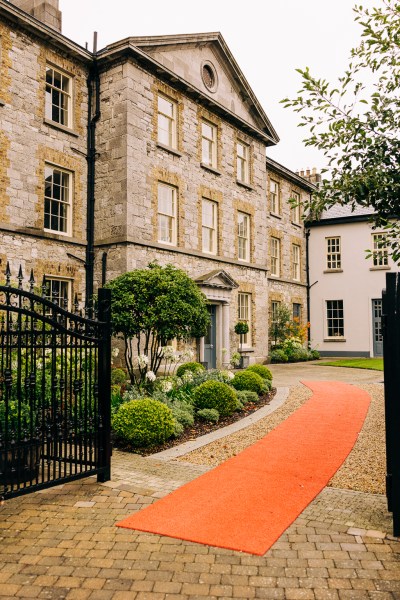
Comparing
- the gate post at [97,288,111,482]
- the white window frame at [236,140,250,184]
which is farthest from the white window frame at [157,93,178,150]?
the gate post at [97,288,111,482]

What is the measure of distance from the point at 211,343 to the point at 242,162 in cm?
796

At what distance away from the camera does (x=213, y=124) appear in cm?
1909

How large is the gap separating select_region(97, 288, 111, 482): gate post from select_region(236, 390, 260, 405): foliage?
536 cm

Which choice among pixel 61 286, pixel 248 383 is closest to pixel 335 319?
pixel 248 383

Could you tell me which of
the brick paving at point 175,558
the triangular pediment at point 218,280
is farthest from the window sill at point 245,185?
the brick paving at point 175,558

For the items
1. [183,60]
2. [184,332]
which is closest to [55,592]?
[184,332]

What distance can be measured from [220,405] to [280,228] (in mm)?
17435

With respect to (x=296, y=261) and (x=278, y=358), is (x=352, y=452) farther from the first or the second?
(x=296, y=261)

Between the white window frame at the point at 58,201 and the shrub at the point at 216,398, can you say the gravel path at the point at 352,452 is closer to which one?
the shrub at the point at 216,398

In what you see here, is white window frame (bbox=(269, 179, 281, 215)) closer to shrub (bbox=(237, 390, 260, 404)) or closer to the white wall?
the white wall

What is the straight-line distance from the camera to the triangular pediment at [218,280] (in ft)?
56.4

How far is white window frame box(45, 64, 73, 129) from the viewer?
575 inches

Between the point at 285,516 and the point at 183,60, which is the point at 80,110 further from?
the point at 285,516

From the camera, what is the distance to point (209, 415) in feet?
29.6
